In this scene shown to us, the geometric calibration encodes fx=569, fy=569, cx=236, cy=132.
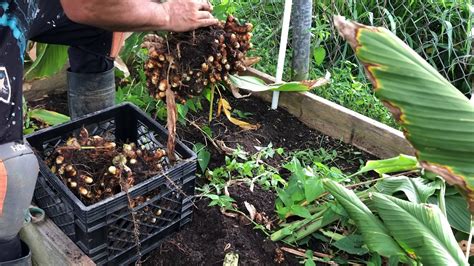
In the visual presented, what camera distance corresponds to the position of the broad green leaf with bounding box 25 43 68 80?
2303mm

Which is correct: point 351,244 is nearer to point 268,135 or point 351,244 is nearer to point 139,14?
point 268,135

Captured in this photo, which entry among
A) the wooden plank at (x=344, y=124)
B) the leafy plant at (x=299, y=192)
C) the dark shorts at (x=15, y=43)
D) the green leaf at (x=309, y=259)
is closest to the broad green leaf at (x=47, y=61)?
the dark shorts at (x=15, y=43)

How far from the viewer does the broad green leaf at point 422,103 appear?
1168mm

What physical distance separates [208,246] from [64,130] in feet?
1.99

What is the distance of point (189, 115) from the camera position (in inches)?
93.7

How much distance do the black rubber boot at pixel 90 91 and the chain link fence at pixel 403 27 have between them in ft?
2.70

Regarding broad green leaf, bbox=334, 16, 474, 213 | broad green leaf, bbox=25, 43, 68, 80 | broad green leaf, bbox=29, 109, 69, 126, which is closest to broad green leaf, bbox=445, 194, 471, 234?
broad green leaf, bbox=334, 16, 474, 213

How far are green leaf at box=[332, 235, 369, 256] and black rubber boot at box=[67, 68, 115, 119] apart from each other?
1.01 metres

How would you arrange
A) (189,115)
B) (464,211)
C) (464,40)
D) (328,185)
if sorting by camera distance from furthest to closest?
(464,40) → (189,115) → (464,211) → (328,185)

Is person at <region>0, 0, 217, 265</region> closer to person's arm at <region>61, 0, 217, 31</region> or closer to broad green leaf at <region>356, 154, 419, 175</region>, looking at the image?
person's arm at <region>61, 0, 217, 31</region>

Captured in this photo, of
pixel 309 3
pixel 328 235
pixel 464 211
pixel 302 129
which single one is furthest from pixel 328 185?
pixel 309 3

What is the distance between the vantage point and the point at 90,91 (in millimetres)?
2096

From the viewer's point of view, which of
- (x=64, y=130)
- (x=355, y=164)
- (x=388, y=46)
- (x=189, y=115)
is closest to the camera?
(x=388, y=46)

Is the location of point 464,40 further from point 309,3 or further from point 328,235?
point 328,235
